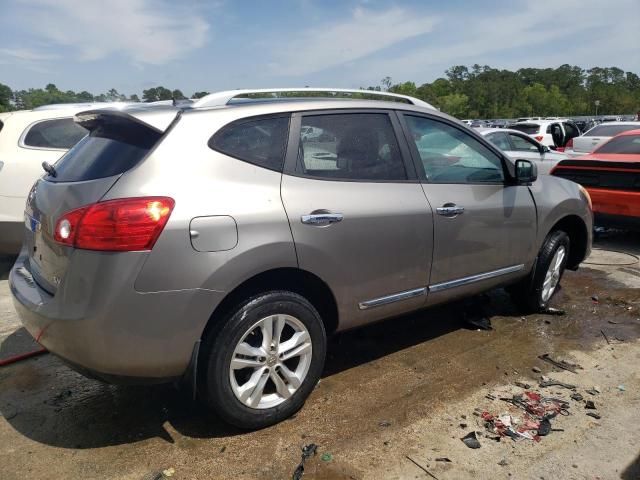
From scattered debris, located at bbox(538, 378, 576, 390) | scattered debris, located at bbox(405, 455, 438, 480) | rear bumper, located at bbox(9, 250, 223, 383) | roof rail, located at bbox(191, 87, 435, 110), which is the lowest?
scattered debris, located at bbox(538, 378, 576, 390)

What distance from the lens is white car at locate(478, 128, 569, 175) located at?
10281 mm

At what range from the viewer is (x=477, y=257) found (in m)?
3.93

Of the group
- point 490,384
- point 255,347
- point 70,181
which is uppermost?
point 70,181

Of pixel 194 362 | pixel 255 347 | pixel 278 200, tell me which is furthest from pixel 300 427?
pixel 278 200

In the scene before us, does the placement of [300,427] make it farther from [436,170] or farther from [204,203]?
[436,170]

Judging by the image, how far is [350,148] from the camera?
333 centimetres

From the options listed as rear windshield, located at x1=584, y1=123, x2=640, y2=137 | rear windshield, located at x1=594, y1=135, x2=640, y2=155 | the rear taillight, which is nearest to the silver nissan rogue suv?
the rear taillight

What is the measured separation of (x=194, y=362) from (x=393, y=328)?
2.17m

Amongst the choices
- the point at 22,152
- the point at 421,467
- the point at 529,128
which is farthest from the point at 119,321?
the point at 529,128

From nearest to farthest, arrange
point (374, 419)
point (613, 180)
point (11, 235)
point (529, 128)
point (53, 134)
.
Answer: point (374, 419), point (11, 235), point (53, 134), point (613, 180), point (529, 128)

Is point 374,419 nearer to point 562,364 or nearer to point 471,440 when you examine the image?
point 471,440

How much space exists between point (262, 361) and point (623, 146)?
22.2 ft

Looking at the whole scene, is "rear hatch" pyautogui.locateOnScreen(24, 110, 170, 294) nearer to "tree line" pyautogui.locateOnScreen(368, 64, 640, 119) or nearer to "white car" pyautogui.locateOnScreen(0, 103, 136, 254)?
"white car" pyautogui.locateOnScreen(0, 103, 136, 254)

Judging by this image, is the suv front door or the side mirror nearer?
the suv front door
